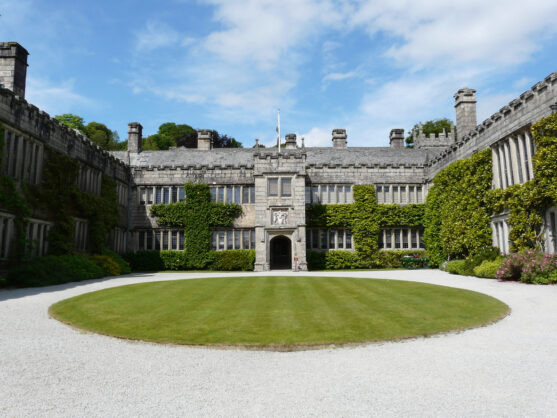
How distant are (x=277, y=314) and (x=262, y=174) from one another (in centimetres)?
1918

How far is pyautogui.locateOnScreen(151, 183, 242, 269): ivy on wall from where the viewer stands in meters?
27.7

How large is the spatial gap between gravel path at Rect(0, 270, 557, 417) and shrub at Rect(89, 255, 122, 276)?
49.0ft

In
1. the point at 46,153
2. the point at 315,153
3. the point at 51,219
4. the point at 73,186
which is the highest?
the point at 315,153

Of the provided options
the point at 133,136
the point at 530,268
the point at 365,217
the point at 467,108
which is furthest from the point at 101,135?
the point at 530,268

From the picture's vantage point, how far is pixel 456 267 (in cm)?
2055

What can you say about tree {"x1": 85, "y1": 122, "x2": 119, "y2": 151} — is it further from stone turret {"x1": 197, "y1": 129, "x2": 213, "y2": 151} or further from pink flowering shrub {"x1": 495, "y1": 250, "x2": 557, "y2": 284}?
pink flowering shrub {"x1": 495, "y1": 250, "x2": 557, "y2": 284}

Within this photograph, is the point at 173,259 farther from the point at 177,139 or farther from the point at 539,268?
the point at 177,139

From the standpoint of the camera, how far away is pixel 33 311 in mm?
9266

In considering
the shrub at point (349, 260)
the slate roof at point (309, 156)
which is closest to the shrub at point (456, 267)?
the shrub at point (349, 260)

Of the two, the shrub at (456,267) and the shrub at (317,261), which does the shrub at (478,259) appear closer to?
the shrub at (456,267)

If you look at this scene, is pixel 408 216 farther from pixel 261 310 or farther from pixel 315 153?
pixel 261 310

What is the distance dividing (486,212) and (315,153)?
54.0ft

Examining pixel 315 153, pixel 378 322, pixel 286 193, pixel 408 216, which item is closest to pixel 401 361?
pixel 378 322

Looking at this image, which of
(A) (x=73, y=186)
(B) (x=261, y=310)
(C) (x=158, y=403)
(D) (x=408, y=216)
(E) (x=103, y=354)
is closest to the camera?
(C) (x=158, y=403)
